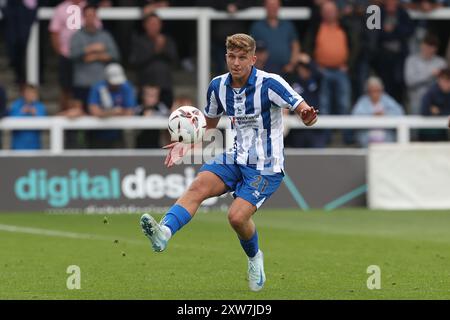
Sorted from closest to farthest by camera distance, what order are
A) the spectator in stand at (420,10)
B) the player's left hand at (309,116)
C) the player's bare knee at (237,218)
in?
1. the player's left hand at (309,116)
2. the player's bare knee at (237,218)
3. the spectator in stand at (420,10)

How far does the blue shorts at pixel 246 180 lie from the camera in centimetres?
954

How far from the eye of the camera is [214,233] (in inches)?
575

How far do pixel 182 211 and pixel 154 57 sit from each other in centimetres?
928

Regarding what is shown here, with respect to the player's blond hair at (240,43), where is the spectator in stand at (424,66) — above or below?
below

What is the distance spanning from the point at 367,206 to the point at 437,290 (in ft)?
27.8

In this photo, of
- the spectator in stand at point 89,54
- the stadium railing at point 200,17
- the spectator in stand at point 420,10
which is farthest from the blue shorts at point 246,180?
the spectator in stand at point 420,10

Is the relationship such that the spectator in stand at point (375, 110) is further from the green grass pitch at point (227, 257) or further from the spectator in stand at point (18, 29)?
the spectator in stand at point (18, 29)

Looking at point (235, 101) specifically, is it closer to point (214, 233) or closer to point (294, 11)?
point (214, 233)

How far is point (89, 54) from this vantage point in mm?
18000

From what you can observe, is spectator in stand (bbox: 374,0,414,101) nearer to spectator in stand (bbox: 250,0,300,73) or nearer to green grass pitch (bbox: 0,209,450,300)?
spectator in stand (bbox: 250,0,300,73)

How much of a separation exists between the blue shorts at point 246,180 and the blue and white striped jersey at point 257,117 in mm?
56

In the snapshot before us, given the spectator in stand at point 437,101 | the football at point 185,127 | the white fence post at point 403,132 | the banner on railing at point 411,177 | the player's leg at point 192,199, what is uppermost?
the football at point 185,127

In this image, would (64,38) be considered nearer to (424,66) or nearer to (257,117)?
(424,66)
